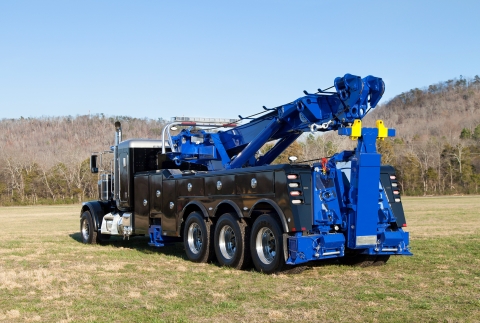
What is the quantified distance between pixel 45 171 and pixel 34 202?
24.2m

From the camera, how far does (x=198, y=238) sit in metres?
13.7

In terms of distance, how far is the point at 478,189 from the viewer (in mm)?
80625

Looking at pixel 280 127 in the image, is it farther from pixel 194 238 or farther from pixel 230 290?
pixel 230 290

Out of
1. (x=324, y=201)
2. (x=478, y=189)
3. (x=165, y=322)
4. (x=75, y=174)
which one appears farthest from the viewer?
(x=75, y=174)

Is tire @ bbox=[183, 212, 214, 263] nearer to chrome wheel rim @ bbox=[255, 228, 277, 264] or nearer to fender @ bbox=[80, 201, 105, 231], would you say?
chrome wheel rim @ bbox=[255, 228, 277, 264]

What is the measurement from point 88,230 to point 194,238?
6.16m

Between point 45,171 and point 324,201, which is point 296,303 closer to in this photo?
point 324,201

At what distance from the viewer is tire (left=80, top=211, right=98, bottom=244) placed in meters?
18.2

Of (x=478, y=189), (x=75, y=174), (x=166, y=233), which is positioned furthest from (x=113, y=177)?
(x=75, y=174)

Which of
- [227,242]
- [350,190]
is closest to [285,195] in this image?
[350,190]

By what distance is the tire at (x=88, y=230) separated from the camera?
1816cm

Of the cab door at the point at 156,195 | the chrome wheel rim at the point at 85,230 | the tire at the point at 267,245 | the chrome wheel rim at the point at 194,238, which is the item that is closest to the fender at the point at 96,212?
the chrome wheel rim at the point at 85,230

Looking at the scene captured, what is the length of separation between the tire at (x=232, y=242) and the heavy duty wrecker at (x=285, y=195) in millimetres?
21

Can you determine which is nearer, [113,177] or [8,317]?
[8,317]
